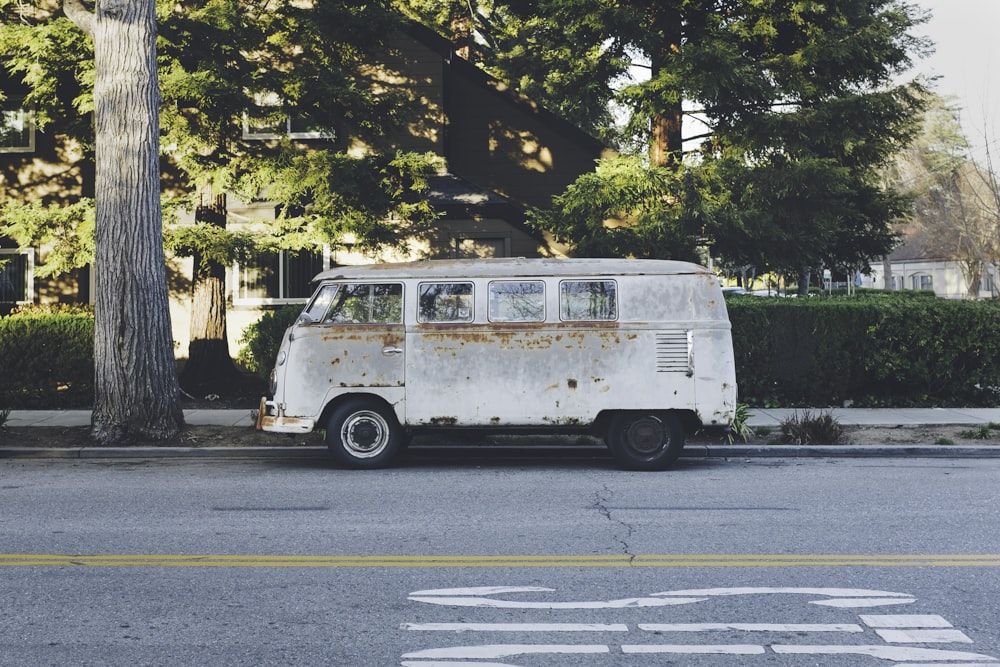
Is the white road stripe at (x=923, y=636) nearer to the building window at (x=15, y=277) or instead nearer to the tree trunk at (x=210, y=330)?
the tree trunk at (x=210, y=330)

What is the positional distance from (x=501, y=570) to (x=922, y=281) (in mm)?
74554

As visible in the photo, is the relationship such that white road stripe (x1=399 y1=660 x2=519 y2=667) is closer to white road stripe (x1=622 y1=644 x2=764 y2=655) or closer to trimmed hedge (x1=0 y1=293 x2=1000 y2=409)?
white road stripe (x1=622 y1=644 x2=764 y2=655)

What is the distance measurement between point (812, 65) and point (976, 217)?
29.2 metres

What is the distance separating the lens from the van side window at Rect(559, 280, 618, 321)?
11195mm

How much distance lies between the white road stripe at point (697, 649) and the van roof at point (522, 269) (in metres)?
6.48

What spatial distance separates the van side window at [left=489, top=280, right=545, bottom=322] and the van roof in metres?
0.10

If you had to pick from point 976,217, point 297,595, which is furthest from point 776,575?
point 976,217

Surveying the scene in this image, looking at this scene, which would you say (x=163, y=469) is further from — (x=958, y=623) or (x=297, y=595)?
(x=958, y=623)

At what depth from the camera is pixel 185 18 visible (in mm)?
16922

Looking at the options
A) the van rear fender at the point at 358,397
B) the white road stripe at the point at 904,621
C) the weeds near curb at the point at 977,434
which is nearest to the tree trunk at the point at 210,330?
the van rear fender at the point at 358,397

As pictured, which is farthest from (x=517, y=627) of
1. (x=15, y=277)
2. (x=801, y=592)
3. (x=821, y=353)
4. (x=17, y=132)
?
(x=17, y=132)

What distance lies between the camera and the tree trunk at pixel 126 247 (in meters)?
13.1

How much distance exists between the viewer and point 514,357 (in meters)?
11.1

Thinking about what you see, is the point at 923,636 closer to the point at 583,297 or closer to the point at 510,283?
the point at 583,297
